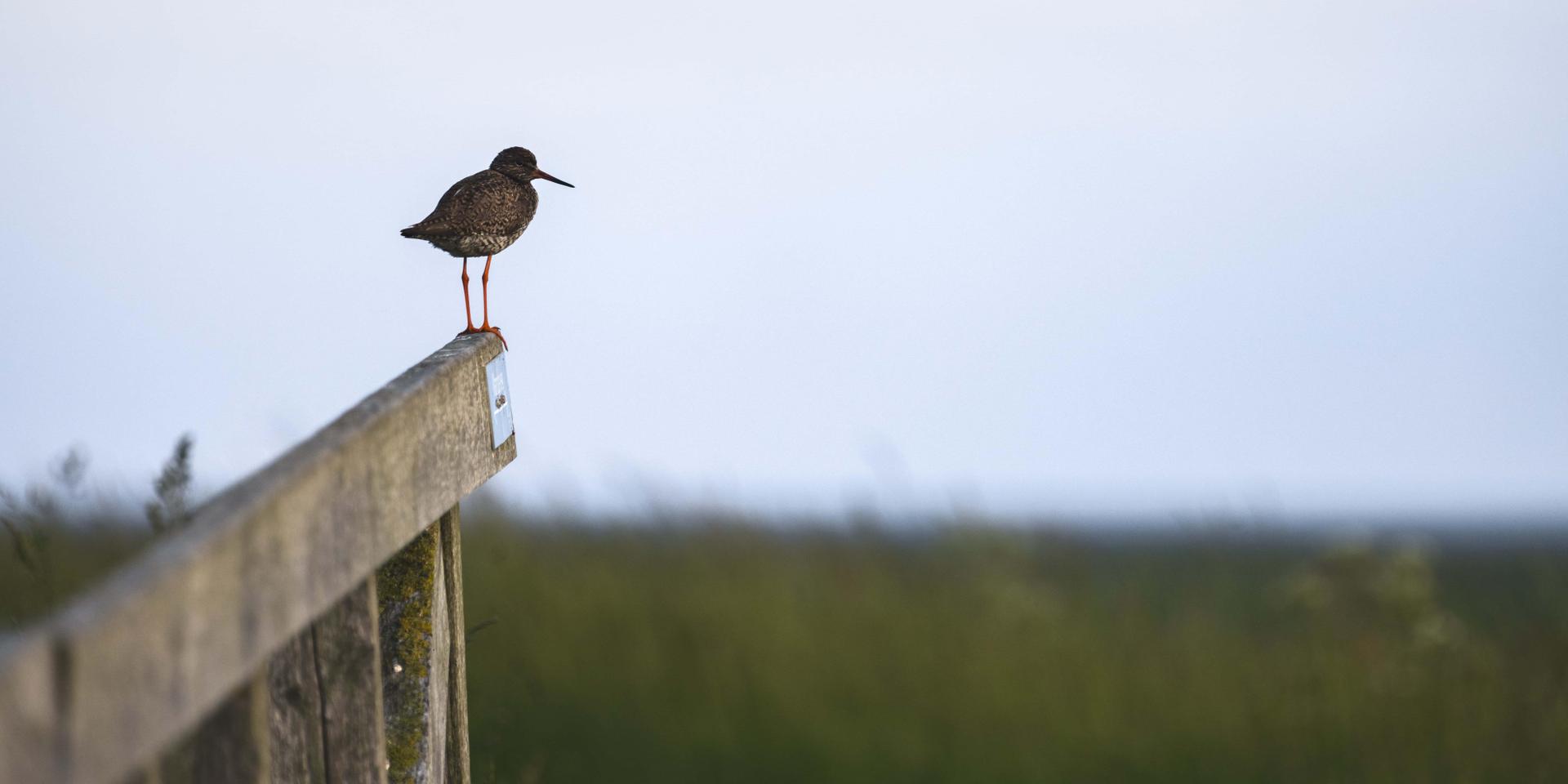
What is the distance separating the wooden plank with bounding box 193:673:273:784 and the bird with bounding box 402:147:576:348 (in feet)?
11.5

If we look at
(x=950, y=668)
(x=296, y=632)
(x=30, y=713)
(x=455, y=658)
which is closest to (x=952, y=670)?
(x=950, y=668)

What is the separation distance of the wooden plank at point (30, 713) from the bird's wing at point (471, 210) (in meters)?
4.22

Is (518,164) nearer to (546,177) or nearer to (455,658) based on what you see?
(546,177)

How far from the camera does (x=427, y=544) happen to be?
229cm

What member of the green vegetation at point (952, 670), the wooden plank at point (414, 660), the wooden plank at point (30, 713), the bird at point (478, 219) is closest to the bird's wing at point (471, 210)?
the bird at point (478, 219)

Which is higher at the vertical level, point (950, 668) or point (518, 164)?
point (518, 164)

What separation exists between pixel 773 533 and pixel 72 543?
495 cm

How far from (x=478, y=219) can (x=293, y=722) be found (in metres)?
3.51

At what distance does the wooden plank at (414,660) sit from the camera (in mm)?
2182

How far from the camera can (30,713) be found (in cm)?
96

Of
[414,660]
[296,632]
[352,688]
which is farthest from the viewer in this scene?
[414,660]

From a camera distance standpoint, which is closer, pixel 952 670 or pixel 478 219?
pixel 478 219

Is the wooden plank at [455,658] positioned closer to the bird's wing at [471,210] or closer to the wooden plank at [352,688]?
the wooden plank at [352,688]

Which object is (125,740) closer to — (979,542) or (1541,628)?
(979,542)
